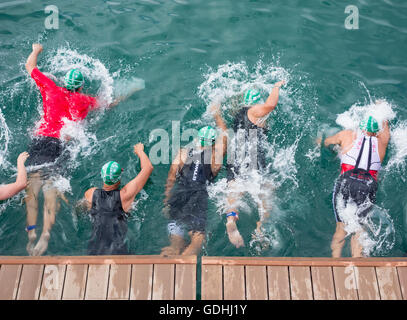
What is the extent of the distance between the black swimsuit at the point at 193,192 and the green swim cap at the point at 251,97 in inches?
61.8

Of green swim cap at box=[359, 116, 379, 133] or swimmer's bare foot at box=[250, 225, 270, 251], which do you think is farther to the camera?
green swim cap at box=[359, 116, 379, 133]

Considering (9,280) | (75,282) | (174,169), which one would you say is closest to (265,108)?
(174,169)

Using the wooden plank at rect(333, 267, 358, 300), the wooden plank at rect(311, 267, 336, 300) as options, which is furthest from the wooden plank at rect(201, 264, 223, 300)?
the wooden plank at rect(333, 267, 358, 300)

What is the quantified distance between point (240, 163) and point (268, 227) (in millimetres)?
1344

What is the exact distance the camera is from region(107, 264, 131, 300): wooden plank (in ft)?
16.9

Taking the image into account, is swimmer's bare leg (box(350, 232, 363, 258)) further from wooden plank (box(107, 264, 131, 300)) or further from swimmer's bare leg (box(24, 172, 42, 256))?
swimmer's bare leg (box(24, 172, 42, 256))

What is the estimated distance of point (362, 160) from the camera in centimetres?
703

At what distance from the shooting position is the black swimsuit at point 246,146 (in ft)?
23.8

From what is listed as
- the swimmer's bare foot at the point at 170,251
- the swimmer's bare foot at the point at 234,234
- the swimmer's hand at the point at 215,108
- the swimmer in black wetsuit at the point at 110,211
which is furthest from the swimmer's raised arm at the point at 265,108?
the swimmer's bare foot at the point at 170,251

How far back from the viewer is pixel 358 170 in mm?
6941

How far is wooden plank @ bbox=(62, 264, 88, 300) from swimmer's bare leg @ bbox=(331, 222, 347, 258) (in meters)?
3.94

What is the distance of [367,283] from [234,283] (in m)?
1.84

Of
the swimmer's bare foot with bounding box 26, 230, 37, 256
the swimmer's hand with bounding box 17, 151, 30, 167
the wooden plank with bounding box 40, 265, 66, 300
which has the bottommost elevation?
the swimmer's bare foot with bounding box 26, 230, 37, 256
